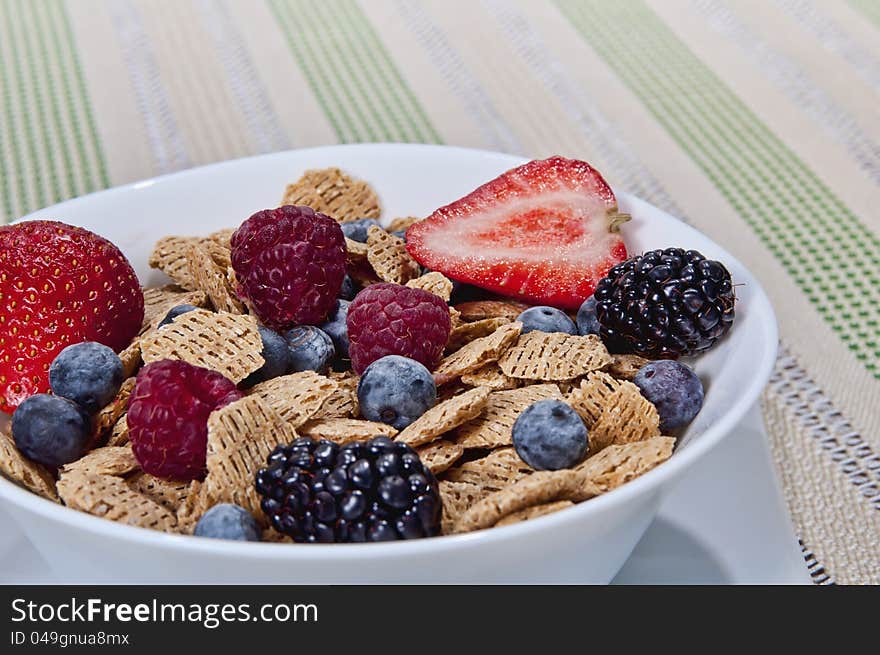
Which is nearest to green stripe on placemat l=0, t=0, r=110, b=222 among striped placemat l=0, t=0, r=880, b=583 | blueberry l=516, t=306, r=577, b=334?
striped placemat l=0, t=0, r=880, b=583

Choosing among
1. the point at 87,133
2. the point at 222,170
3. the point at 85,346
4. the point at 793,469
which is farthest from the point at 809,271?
the point at 87,133

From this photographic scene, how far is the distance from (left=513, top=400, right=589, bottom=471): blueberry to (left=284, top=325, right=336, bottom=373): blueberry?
0.25 m

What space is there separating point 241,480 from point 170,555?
0.11 meters

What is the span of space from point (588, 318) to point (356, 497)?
17.6 inches

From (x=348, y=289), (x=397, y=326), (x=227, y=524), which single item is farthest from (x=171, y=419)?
(x=348, y=289)

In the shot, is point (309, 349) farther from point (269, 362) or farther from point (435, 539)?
point (435, 539)

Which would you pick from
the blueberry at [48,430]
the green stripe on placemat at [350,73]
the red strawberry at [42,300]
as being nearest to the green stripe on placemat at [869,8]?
the green stripe on placemat at [350,73]

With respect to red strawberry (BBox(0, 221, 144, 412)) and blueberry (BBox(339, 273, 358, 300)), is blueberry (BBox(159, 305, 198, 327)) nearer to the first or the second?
red strawberry (BBox(0, 221, 144, 412))

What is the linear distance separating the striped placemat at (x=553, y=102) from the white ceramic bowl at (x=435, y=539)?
1.25 feet

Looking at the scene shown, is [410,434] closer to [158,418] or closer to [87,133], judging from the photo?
[158,418]

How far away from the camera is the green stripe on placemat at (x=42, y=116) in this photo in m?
1.81

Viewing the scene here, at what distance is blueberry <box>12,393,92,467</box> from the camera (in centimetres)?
96

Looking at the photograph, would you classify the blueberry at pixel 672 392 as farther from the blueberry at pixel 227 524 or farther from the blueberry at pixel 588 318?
the blueberry at pixel 227 524

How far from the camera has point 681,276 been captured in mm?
1086
